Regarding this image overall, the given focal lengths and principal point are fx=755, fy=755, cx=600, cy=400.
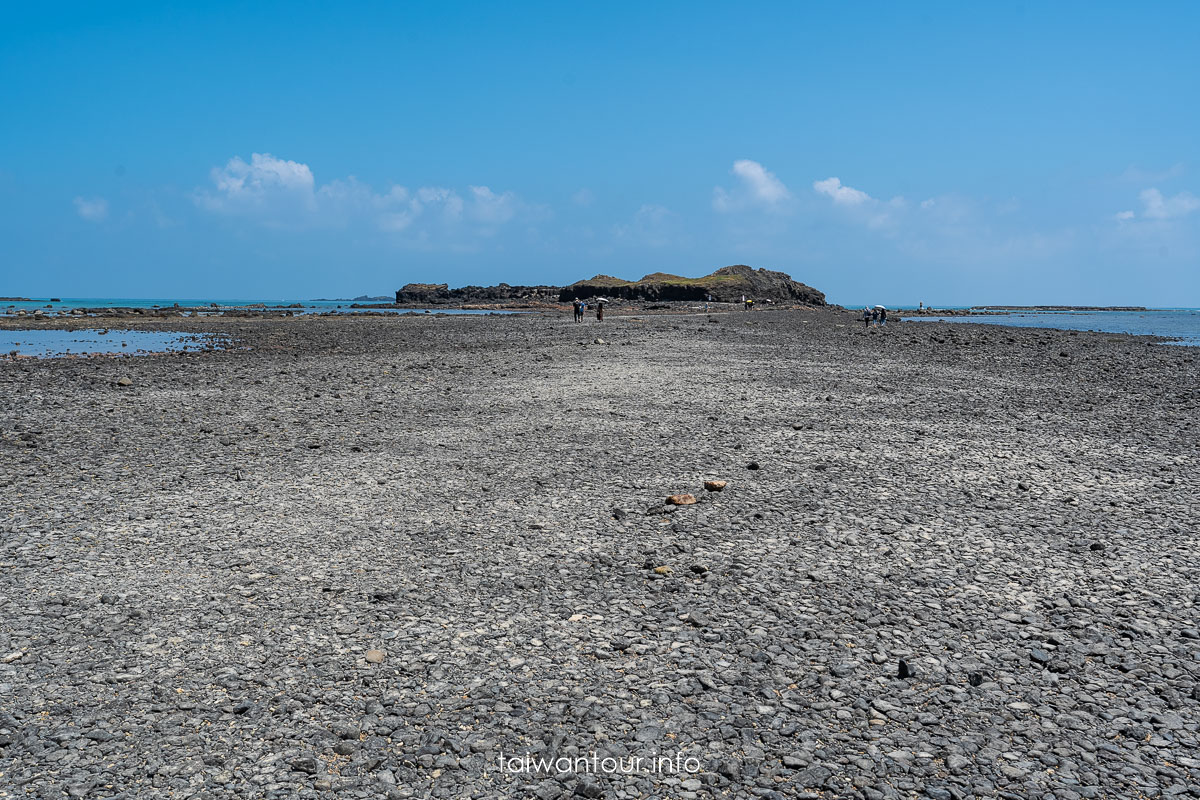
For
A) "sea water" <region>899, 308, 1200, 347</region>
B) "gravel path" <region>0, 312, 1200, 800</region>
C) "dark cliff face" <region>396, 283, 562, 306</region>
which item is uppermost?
"dark cliff face" <region>396, 283, 562, 306</region>

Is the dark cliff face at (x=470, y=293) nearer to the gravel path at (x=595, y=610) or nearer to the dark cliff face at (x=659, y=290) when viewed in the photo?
the dark cliff face at (x=659, y=290)

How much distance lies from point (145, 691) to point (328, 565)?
8.31ft

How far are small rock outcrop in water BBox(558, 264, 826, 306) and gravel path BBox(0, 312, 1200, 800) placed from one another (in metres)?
129

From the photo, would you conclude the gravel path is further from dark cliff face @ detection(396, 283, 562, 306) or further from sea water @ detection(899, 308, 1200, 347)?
dark cliff face @ detection(396, 283, 562, 306)

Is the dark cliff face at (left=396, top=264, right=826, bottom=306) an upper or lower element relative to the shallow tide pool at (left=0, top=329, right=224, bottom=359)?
upper

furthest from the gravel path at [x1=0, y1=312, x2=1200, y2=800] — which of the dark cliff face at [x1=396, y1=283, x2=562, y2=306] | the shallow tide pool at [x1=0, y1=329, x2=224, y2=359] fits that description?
the dark cliff face at [x1=396, y1=283, x2=562, y2=306]

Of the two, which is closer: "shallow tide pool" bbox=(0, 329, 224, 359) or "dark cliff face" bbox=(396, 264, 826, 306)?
"shallow tide pool" bbox=(0, 329, 224, 359)

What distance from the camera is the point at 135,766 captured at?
4535 millimetres

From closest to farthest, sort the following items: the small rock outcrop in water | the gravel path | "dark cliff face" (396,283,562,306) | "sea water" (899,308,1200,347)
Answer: the gravel path → "sea water" (899,308,1200,347) → the small rock outcrop in water → "dark cliff face" (396,283,562,306)

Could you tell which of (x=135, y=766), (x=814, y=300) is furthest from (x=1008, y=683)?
(x=814, y=300)

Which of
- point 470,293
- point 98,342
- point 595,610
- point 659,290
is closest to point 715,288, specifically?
point 659,290

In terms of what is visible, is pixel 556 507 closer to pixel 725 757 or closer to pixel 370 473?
pixel 370 473

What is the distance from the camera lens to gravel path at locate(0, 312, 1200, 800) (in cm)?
465

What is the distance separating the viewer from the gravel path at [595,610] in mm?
4652
